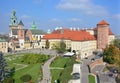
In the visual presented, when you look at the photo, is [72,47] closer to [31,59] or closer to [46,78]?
[31,59]

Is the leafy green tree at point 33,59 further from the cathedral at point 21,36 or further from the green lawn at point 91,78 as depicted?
the cathedral at point 21,36

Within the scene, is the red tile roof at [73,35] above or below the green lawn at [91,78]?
above

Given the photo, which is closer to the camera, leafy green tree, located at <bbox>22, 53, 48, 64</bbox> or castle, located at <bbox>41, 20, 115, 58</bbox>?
leafy green tree, located at <bbox>22, 53, 48, 64</bbox>

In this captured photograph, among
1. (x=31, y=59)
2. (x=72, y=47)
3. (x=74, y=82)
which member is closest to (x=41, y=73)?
(x=74, y=82)

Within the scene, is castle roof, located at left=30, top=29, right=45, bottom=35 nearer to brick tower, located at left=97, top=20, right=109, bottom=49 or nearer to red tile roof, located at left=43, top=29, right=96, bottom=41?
red tile roof, located at left=43, top=29, right=96, bottom=41

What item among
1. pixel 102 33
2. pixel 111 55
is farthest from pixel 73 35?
pixel 111 55

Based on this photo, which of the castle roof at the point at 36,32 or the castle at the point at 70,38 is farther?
the castle roof at the point at 36,32

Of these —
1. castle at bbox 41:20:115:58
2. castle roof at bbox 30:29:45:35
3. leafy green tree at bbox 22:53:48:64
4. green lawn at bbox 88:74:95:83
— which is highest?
castle roof at bbox 30:29:45:35

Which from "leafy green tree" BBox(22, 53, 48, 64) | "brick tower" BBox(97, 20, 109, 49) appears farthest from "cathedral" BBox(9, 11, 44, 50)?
"leafy green tree" BBox(22, 53, 48, 64)

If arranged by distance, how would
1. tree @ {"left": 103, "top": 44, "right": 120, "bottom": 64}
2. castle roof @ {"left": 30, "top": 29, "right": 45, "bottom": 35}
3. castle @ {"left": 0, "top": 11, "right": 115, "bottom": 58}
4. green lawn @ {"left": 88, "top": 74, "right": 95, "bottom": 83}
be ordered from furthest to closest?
1. castle roof @ {"left": 30, "top": 29, "right": 45, "bottom": 35}
2. castle @ {"left": 0, "top": 11, "right": 115, "bottom": 58}
3. tree @ {"left": 103, "top": 44, "right": 120, "bottom": 64}
4. green lawn @ {"left": 88, "top": 74, "right": 95, "bottom": 83}

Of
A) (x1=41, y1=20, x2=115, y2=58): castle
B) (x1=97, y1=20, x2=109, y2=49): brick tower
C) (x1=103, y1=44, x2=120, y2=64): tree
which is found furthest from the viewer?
(x1=97, y1=20, x2=109, y2=49): brick tower

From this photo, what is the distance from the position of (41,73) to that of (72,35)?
28.0m

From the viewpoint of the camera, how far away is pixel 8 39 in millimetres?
61812

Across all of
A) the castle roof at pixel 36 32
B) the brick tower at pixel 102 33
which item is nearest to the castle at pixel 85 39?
the brick tower at pixel 102 33
